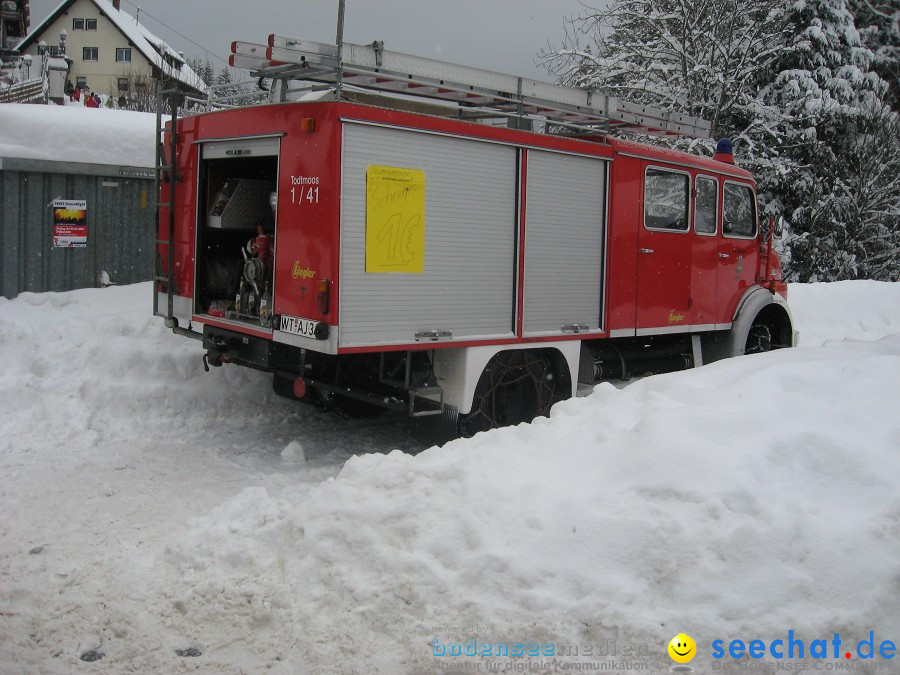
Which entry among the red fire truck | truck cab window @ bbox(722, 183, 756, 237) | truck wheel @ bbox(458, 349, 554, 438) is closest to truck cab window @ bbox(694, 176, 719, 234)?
the red fire truck

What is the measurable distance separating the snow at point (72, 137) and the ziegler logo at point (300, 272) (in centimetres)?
484

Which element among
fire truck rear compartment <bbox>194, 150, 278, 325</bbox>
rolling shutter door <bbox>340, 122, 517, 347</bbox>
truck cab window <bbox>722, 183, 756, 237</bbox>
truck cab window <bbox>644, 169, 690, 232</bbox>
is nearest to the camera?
rolling shutter door <bbox>340, 122, 517, 347</bbox>

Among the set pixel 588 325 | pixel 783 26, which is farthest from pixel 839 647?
pixel 783 26

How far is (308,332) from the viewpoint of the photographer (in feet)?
21.3

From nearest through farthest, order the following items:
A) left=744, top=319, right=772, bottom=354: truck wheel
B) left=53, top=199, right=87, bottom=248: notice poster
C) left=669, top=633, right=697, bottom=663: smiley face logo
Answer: left=669, top=633, right=697, bottom=663: smiley face logo → left=53, top=199, right=87, bottom=248: notice poster → left=744, top=319, right=772, bottom=354: truck wheel

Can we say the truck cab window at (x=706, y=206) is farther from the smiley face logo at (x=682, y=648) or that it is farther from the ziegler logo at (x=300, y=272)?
the smiley face logo at (x=682, y=648)

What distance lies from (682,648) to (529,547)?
0.85m

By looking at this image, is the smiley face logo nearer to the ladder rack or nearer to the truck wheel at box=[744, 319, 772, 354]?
the ladder rack

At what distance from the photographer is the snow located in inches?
390

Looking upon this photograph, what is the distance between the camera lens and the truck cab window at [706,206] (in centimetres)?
941

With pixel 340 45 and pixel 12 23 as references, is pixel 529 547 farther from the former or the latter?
pixel 12 23

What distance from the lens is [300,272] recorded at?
21.6 feet

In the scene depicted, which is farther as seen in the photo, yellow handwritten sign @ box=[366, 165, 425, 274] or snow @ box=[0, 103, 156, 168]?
snow @ box=[0, 103, 156, 168]

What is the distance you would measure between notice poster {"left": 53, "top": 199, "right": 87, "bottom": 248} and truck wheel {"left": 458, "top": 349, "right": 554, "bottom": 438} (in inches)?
208
